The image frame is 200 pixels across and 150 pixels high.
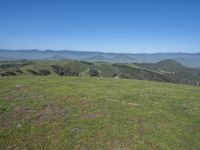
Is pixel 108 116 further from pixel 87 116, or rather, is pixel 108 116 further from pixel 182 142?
pixel 182 142

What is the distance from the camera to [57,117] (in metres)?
15.6

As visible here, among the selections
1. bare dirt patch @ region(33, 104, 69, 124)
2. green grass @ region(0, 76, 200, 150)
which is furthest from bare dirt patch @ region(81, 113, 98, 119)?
bare dirt patch @ region(33, 104, 69, 124)

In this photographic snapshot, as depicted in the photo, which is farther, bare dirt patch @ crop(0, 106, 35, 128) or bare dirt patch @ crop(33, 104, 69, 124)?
bare dirt patch @ crop(33, 104, 69, 124)

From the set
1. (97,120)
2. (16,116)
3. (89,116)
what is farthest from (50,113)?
(97,120)

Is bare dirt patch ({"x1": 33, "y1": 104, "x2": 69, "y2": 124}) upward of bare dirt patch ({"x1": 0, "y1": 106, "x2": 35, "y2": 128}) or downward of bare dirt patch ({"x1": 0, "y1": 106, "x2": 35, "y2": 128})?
upward

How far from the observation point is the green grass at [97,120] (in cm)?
1246

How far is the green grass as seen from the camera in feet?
40.9

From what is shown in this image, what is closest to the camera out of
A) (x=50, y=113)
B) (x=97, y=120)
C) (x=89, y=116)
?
(x=97, y=120)

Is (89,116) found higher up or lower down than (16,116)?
higher up

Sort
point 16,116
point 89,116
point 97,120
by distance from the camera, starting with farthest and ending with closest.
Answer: point 16,116, point 89,116, point 97,120

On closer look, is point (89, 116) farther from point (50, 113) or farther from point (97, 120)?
point (50, 113)

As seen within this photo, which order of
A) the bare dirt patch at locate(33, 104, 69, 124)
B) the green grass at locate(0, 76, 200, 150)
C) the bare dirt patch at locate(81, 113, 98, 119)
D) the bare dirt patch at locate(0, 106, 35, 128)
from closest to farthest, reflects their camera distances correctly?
the green grass at locate(0, 76, 200, 150), the bare dirt patch at locate(0, 106, 35, 128), the bare dirt patch at locate(81, 113, 98, 119), the bare dirt patch at locate(33, 104, 69, 124)

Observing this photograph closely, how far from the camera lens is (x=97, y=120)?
48.8 ft

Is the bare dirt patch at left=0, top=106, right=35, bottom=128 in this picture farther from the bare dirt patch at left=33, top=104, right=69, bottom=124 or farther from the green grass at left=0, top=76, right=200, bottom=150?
the bare dirt patch at left=33, top=104, right=69, bottom=124
